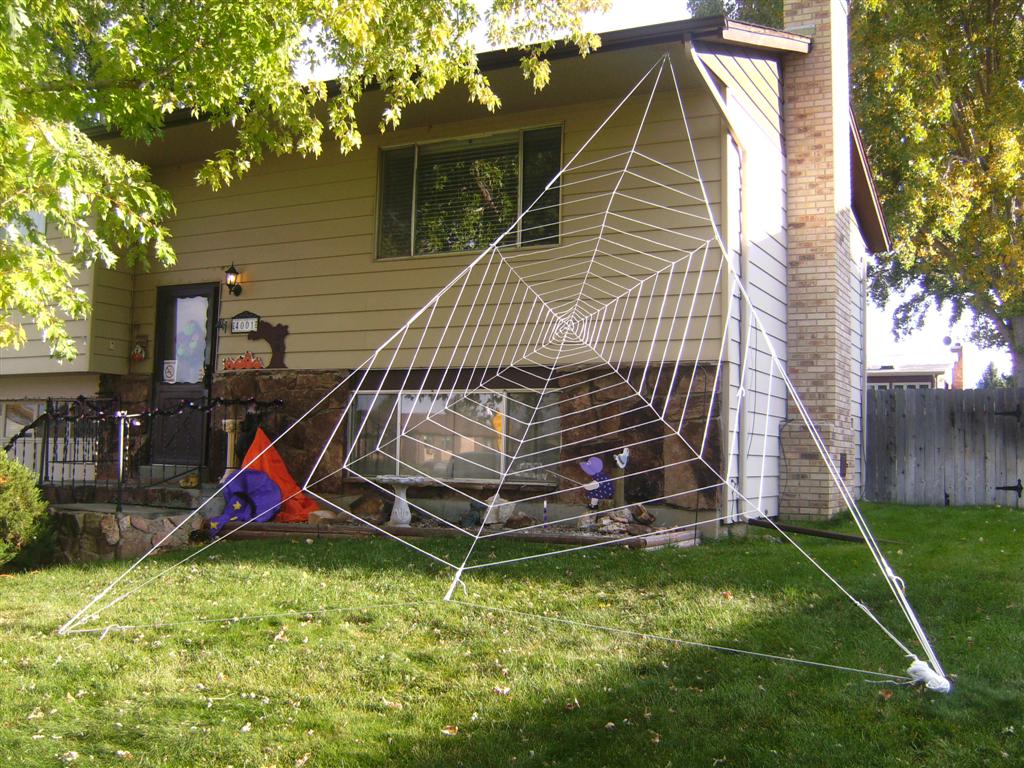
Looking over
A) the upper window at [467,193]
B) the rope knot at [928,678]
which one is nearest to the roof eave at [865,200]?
the upper window at [467,193]

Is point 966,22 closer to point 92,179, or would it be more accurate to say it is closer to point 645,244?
point 645,244

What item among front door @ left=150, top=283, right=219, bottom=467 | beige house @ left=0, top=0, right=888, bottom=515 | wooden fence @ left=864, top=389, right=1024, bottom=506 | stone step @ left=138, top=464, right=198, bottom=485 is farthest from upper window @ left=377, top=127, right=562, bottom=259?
wooden fence @ left=864, top=389, right=1024, bottom=506

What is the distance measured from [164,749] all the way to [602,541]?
3567 mm

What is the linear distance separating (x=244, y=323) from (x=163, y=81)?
338 centimetres

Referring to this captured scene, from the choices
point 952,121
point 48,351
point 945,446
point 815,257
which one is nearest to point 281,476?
point 48,351

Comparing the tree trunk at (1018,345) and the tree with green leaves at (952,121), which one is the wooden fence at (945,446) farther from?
the tree trunk at (1018,345)

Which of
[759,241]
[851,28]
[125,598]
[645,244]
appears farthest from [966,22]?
[125,598]

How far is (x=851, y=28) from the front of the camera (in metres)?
15.2

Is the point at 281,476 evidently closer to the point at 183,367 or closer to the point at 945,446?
the point at 183,367

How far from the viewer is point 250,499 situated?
759 centimetres

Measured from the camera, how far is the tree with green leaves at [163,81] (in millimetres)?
5270

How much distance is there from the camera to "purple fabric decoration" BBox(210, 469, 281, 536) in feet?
24.7

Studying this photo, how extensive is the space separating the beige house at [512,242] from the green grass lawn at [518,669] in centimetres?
226

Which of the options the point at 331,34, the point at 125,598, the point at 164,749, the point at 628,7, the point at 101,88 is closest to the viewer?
the point at 164,749
